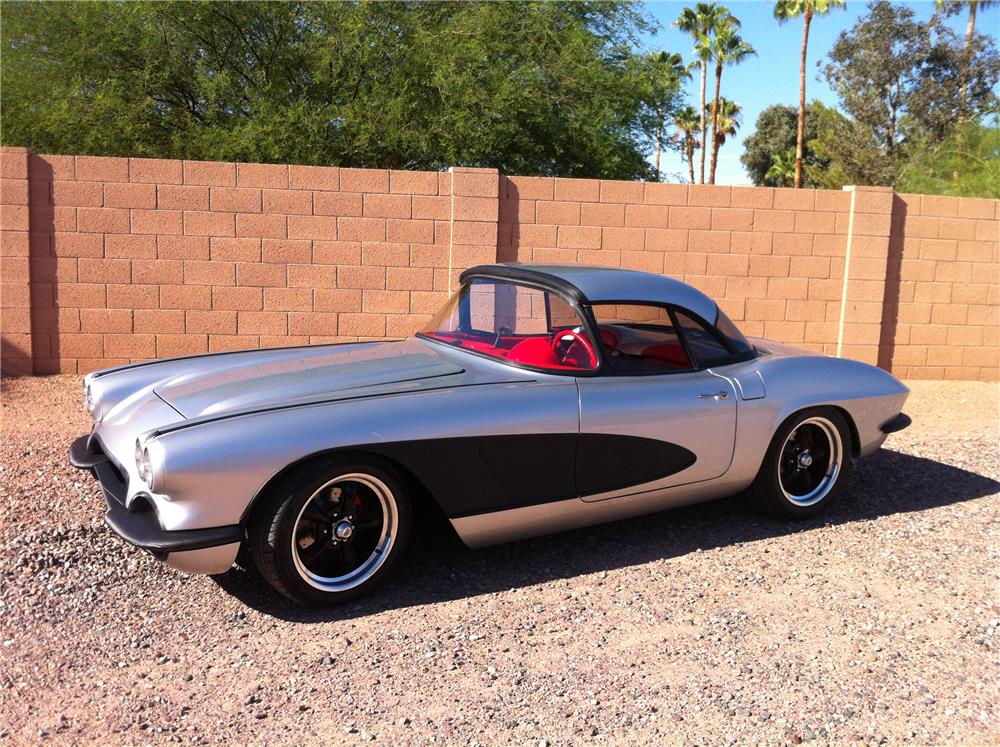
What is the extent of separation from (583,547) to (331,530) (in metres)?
1.34

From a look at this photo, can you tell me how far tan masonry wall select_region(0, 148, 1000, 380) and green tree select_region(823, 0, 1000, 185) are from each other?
22.1 meters

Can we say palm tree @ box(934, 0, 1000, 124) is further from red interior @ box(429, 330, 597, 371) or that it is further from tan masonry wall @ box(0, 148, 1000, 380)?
red interior @ box(429, 330, 597, 371)

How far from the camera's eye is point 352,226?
793 centimetres

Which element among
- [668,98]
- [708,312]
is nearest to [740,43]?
[668,98]

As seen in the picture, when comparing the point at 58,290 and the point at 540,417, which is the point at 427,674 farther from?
the point at 58,290

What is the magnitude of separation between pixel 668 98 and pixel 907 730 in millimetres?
11294

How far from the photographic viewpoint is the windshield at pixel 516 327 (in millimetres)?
3959

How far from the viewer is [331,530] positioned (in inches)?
133

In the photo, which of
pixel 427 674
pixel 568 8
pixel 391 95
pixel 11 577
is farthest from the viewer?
pixel 568 8

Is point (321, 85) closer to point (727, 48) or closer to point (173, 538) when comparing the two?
point (173, 538)

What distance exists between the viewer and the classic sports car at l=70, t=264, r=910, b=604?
319 cm

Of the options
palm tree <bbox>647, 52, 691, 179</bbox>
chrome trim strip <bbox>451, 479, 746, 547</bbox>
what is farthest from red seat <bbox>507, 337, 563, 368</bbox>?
palm tree <bbox>647, 52, 691, 179</bbox>

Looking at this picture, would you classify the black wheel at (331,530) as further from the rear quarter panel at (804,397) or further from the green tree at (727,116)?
the green tree at (727,116)

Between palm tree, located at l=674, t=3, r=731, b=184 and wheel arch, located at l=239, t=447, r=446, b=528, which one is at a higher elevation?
palm tree, located at l=674, t=3, r=731, b=184
